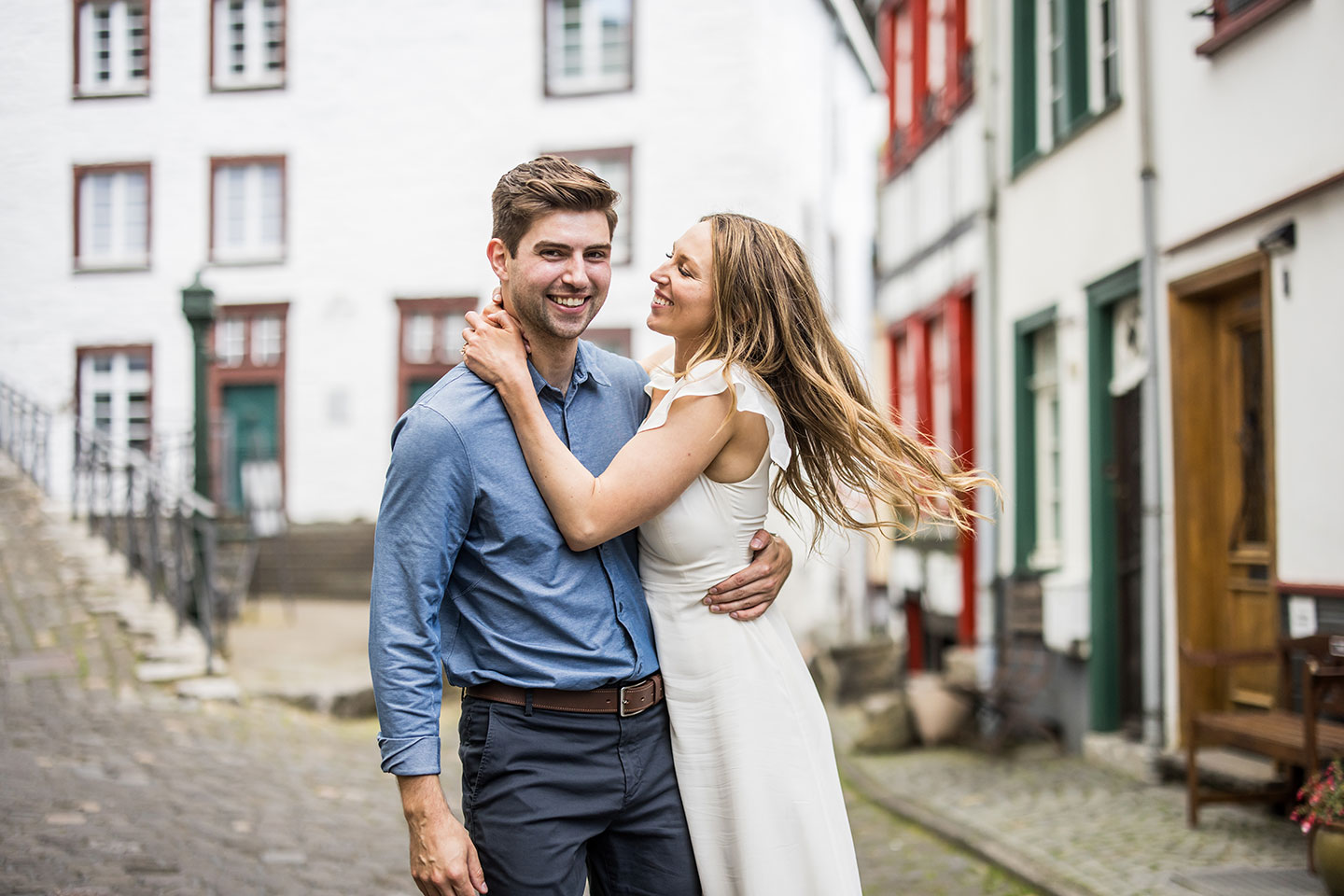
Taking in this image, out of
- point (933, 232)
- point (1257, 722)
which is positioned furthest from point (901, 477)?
point (933, 232)

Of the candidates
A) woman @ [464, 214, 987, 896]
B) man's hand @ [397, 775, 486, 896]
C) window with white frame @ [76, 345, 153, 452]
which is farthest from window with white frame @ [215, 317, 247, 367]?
man's hand @ [397, 775, 486, 896]

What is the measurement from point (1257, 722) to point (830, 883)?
414 centimetres

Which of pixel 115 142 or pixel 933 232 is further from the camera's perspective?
pixel 933 232

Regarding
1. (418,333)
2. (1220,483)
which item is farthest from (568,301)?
(1220,483)

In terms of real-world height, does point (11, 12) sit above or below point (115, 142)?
above

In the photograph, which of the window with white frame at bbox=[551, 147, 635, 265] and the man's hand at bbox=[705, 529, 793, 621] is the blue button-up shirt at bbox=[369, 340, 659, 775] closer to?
the man's hand at bbox=[705, 529, 793, 621]

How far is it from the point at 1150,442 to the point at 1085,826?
2.22m

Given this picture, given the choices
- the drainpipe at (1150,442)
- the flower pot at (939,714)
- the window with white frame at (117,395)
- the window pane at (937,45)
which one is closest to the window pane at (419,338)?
the window with white frame at (117,395)

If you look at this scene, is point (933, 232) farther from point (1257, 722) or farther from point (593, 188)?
point (593, 188)

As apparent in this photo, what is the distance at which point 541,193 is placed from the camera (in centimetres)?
251

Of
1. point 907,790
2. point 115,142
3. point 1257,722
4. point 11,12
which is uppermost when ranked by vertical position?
point 11,12

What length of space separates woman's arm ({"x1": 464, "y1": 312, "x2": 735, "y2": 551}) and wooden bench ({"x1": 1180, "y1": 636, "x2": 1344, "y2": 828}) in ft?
12.0

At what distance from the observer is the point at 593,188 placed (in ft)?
8.32

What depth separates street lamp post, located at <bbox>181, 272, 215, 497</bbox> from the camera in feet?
25.5
